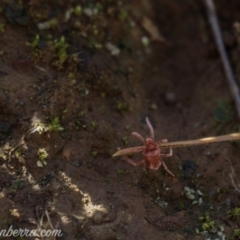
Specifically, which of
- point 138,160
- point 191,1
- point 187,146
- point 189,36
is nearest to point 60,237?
point 138,160

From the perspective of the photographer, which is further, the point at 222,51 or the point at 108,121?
the point at 222,51

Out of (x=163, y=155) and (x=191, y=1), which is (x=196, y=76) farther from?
(x=163, y=155)

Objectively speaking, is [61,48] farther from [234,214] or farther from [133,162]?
[234,214]

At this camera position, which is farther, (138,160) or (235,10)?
(235,10)

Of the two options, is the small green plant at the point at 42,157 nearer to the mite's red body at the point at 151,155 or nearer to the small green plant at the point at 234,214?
the mite's red body at the point at 151,155

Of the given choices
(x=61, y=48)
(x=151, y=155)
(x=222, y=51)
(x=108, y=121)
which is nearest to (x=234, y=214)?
(x=151, y=155)

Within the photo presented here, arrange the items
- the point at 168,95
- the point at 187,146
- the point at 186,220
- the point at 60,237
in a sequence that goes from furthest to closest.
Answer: the point at 168,95 < the point at 187,146 < the point at 186,220 < the point at 60,237

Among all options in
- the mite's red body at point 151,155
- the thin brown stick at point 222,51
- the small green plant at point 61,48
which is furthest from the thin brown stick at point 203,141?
the small green plant at point 61,48
